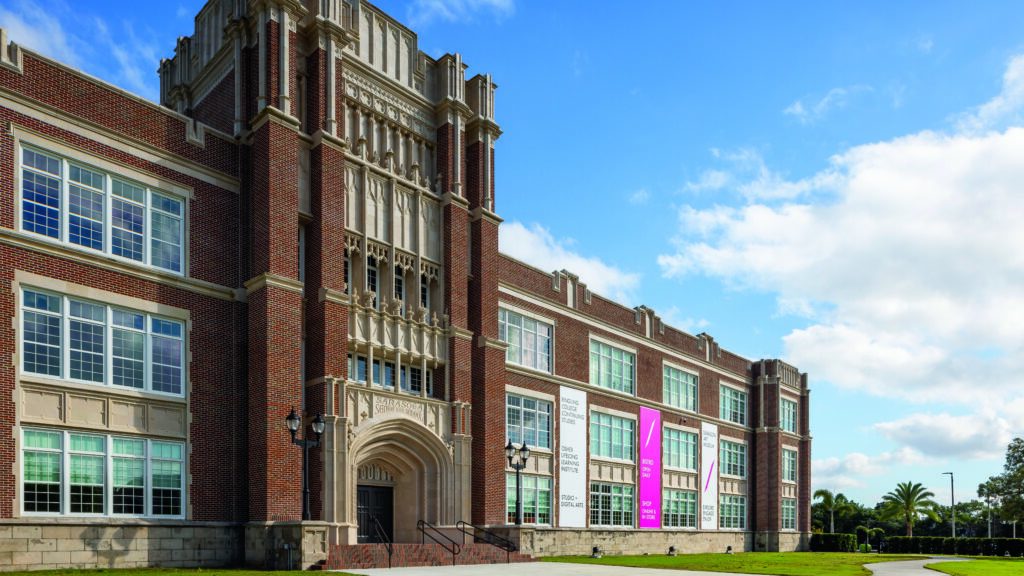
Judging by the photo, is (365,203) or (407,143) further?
(407,143)

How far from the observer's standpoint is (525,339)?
39750 millimetres

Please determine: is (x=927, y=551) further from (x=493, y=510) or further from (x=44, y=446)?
(x=44, y=446)

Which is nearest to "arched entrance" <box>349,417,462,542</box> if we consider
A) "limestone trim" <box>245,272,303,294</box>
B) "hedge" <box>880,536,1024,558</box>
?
"limestone trim" <box>245,272,303,294</box>

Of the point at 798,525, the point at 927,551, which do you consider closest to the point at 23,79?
the point at 798,525

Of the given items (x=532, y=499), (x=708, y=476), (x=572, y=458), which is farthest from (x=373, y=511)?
(x=708, y=476)

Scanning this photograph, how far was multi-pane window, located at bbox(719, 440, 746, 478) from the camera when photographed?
5556 cm

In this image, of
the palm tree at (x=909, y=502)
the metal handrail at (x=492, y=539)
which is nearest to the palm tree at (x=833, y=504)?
the palm tree at (x=909, y=502)

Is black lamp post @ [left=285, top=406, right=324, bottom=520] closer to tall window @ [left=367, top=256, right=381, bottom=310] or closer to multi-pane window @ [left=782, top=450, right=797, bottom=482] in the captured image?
tall window @ [left=367, top=256, right=381, bottom=310]

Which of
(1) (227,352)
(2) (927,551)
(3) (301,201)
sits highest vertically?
(3) (301,201)

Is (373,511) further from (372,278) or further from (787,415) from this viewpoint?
(787,415)

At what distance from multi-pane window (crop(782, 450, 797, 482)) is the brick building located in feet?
77.1

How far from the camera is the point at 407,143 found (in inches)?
1346

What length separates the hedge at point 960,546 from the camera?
196ft

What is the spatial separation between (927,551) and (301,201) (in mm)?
56472
